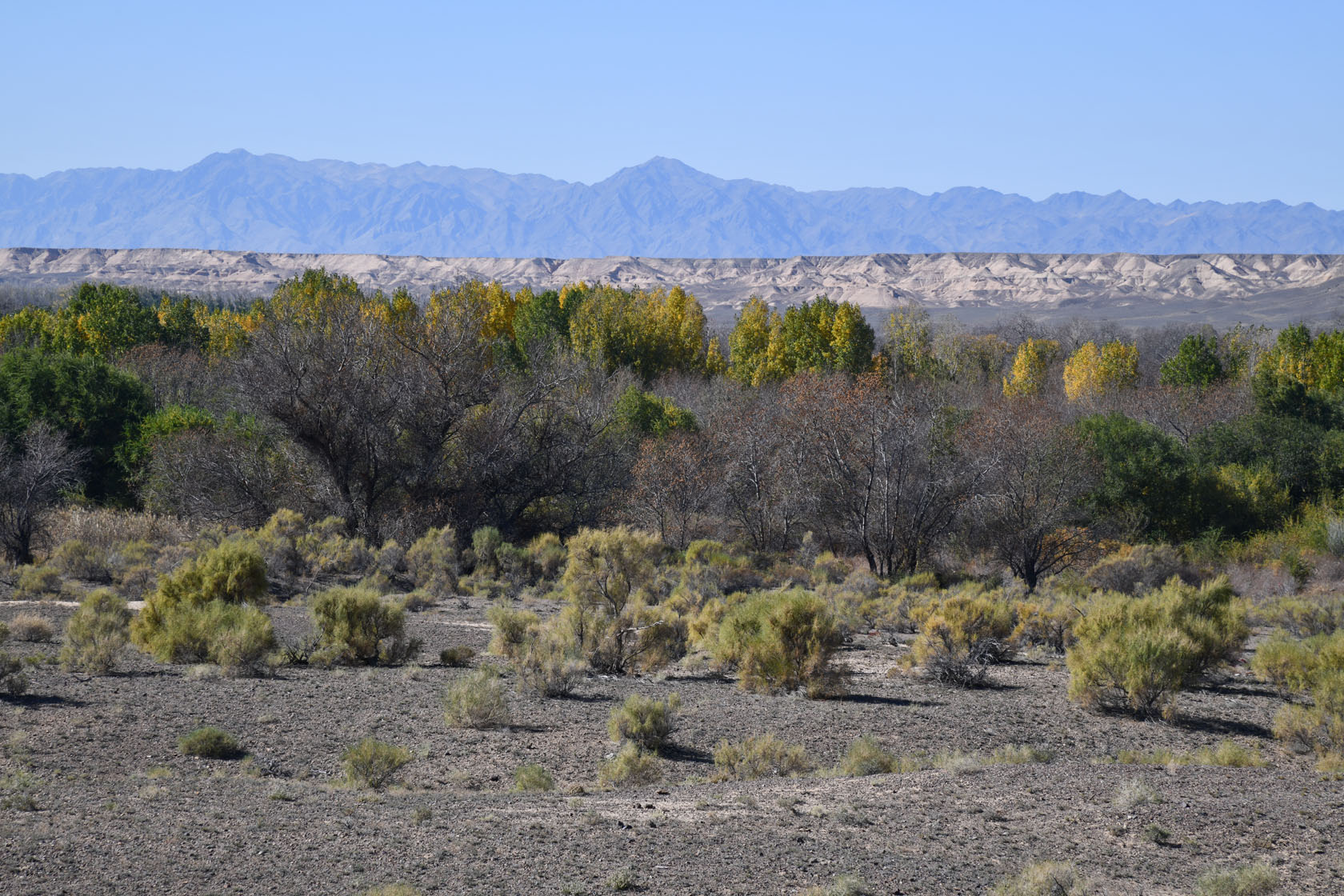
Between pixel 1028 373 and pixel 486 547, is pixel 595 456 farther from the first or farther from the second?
pixel 1028 373

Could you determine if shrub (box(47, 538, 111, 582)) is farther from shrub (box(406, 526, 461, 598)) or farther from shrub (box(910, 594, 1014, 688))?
shrub (box(910, 594, 1014, 688))

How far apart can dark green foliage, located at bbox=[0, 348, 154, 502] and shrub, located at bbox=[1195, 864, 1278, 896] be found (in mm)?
33883

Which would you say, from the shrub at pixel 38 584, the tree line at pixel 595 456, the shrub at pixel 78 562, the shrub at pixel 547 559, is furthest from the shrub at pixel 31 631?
the shrub at pixel 547 559

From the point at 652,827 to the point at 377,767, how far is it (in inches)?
107

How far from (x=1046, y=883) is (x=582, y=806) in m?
3.42

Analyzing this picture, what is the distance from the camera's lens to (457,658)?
1547cm

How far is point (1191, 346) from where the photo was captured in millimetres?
54812

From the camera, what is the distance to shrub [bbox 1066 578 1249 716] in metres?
12.9

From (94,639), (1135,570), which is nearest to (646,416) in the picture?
(1135,570)

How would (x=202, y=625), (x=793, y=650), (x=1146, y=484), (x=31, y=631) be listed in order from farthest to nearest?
(x=1146, y=484), (x=31, y=631), (x=202, y=625), (x=793, y=650)

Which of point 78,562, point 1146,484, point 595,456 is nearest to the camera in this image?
point 78,562

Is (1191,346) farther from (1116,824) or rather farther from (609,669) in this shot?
(1116,824)

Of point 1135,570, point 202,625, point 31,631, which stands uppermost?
point 202,625

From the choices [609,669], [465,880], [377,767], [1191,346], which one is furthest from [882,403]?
[1191,346]
